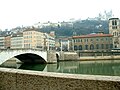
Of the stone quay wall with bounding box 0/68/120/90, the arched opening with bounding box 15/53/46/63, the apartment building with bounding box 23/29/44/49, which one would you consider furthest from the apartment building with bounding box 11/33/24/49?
the stone quay wall with bounding box 0/68/120/90

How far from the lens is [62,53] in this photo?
67.9m

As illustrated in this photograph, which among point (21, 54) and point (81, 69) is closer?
point (81, 69)

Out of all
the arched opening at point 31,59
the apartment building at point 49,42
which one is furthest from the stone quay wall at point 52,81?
the apartment building at point 49,42

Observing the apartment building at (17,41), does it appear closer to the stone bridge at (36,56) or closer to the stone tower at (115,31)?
the stone tower at (115,31)

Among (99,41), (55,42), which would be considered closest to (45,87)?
(99,41)

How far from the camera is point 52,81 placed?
7.26 m

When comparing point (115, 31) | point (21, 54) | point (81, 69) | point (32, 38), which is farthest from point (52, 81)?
point (32, 38)

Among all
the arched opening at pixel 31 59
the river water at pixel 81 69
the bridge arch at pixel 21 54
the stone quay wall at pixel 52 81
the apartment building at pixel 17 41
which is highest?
the apartment building at pixel 17 41

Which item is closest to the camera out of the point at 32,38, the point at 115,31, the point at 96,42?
the point at 96,42

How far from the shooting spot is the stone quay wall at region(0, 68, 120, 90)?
6.23 meters

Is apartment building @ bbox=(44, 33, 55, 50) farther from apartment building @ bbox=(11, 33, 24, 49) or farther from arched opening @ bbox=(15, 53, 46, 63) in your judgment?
arched opening @ bbox=(15, 53, 46, 63)

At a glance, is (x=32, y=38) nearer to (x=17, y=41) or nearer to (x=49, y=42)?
(x=17, y=41)

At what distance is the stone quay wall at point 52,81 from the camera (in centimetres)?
623

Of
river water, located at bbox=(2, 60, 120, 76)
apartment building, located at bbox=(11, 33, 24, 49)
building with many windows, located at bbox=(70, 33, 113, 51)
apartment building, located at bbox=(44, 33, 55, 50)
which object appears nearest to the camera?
river water, located at bbox=(2, 60, 120, 76)
